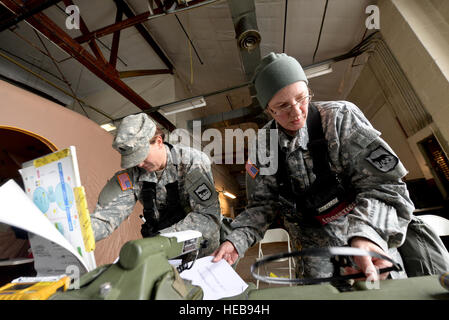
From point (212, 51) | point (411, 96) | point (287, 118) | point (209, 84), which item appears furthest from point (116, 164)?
point (411, 96)

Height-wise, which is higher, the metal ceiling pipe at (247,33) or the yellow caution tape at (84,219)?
the metal ceiling pipe at (247,33)

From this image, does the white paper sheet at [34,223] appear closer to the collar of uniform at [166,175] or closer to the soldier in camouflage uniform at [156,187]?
the soldier in camouflage uniform at [156,187]

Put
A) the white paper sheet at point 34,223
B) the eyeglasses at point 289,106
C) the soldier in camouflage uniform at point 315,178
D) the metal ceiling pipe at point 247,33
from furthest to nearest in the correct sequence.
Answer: the metal ceiling pipe at point 247,33, the eyeglasses at point 289,106, the soldier in camouflage uniform at point 315,178, the white paper sheet at point 34,223

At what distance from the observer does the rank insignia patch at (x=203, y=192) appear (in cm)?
112

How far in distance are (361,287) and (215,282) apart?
1.26ft

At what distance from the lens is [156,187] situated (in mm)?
1292

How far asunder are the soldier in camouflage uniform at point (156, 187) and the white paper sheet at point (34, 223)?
1.63 feet

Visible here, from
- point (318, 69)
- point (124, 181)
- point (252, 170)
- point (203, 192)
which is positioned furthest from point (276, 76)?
point (318, 69)

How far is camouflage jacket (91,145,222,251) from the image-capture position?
1.07 metres

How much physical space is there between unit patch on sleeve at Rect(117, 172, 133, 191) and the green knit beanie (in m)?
1.01

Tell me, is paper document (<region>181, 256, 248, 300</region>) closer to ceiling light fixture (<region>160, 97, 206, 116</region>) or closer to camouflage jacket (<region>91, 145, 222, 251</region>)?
camouflage jacket (<region>91, 145, 222, 251</region>)

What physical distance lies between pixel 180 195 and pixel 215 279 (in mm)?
758

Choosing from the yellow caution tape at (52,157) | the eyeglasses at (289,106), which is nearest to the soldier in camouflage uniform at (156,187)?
the yellow caution tape at (52,157)

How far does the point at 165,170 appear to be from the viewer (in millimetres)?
1310
